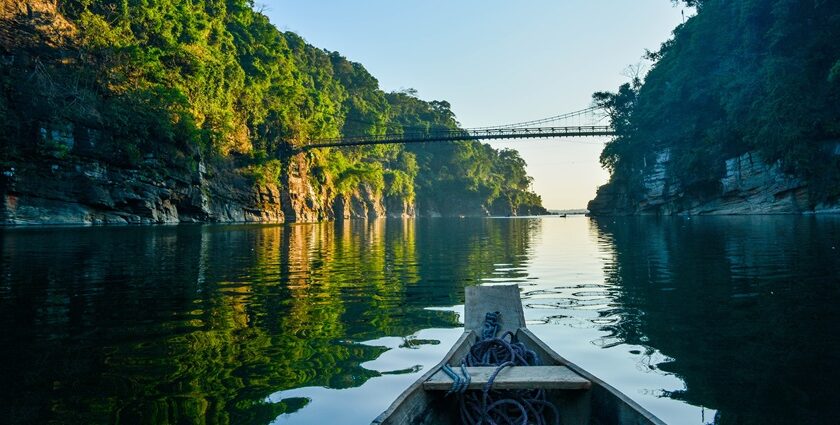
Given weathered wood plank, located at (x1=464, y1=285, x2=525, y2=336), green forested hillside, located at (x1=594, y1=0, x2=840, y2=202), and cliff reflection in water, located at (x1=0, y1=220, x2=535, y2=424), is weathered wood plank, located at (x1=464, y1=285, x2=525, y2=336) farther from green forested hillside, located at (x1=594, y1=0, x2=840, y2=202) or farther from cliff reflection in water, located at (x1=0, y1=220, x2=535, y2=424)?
green forested hillside, located at (x1=594, y1=0, x2=840, y2=202)

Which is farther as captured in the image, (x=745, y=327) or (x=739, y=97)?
(x=739, y=97)

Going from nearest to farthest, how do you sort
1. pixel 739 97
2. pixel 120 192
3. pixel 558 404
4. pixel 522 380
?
pixel 522 380 < pixel 558 404 < pixel 120 192 < pixel 739 97

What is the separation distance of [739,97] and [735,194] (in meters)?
8.25

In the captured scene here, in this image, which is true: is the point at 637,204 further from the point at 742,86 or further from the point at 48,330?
the point at 48,330

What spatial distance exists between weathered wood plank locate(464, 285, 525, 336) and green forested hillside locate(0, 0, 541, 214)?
35.7 meters

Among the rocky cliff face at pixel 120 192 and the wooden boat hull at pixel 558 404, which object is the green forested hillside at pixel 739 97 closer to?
the wooden boat hull at pixel 558 404

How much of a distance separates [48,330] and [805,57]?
40.9 metres

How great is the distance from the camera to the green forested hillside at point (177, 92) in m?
34.4

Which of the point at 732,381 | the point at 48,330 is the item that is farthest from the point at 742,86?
the point at 48,330

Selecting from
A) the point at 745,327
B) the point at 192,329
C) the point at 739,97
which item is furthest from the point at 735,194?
the point at 192,329

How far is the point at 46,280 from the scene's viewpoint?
33.3 ft

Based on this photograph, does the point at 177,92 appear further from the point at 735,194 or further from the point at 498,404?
the point at 735,194

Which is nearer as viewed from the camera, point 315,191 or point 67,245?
point 67,245

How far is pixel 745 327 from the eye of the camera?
6473 mm
